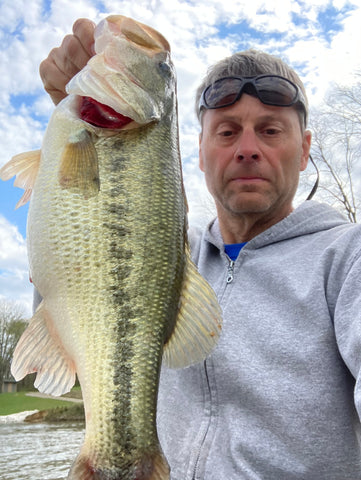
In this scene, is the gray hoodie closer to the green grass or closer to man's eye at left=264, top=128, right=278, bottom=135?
man's eye at left=264, top=128, right=278, bottom=135

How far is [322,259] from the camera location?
2.20m

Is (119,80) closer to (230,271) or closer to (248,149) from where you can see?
(248,149)

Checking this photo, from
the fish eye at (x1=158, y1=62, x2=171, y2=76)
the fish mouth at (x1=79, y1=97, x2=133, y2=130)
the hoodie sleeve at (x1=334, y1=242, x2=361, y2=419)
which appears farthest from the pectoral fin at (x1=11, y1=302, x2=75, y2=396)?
the fish eye at (x1=158, y1=62, x2=171, y2=76)

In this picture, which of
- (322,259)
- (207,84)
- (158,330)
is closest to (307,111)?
(207,84)

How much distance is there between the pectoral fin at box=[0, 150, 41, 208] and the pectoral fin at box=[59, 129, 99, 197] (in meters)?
0.18

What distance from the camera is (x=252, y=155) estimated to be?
254 cm

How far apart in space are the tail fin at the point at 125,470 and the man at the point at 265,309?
0.66 meters

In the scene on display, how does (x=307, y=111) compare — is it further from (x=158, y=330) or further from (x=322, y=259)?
(x=158, y=330)

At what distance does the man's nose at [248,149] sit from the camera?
254 centimetres

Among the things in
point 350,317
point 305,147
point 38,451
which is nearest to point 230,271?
point 350,317

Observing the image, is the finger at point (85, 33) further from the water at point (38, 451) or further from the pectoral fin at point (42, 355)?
the water at point (38, 451)

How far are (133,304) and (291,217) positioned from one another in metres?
1.33

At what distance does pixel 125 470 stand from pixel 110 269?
655 millimetres

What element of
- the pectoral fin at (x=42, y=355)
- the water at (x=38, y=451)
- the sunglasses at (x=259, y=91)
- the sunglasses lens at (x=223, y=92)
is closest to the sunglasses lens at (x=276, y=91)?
the sunglasses at (x=259, y=91)
